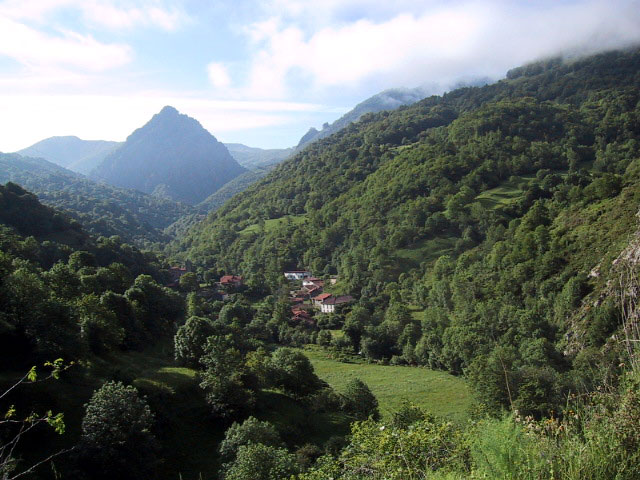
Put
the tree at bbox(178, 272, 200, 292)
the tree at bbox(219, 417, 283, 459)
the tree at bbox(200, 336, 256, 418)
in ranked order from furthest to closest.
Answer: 1. the tree at bbox(178, 272, 200, 292)
2. the tree at bbox(200, 336, 256, 418)
3. the tree at bbox(219, 417, 283, 459)

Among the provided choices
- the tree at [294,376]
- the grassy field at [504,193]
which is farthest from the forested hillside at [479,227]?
the tree at [294,376]

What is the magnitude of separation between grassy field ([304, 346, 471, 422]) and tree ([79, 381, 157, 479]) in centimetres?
1676

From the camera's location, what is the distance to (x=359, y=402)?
1065 inches

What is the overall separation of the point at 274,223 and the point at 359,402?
7937cm

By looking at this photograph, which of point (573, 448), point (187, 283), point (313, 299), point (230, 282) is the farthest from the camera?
point (230, 282)

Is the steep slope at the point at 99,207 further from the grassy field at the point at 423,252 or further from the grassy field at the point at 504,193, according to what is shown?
the grassy field at the point at 504,193

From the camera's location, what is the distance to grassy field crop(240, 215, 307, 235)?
100 meters

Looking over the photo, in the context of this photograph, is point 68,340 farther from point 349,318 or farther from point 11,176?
point 11,176

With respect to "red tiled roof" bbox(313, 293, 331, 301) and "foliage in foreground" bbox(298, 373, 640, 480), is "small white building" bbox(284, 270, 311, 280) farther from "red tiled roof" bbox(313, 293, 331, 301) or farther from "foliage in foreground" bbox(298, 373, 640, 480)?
"foliage in foreground" bbox(298, 373, 640, 480)

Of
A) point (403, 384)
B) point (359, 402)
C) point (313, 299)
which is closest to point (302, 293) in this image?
point (313, 299)

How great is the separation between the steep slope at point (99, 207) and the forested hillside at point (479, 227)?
20868 millimetres

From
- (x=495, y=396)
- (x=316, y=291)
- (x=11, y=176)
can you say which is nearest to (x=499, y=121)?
(x=316, y=291)

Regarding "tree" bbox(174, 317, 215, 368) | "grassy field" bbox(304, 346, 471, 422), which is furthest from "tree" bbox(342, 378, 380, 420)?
"tree" bbox(174, 317, 215, 368)

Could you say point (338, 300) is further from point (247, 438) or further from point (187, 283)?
point (247, 438)
